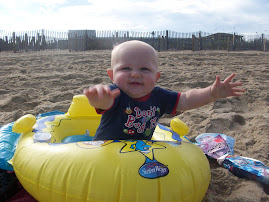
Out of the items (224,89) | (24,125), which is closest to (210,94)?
(224,89)

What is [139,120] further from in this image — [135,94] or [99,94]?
[99,94]

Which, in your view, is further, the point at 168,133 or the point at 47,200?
the point at 168,133

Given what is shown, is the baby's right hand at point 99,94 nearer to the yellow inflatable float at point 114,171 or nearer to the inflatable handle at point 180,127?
the yellow inflatable float at point 114,171

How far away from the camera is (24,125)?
6.66 ft

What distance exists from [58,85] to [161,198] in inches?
149

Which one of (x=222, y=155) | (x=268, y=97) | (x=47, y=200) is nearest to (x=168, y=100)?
(x=222, y=155)

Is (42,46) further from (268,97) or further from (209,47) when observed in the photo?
(268,97)

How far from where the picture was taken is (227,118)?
304 centimetres

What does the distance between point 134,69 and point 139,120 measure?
34cm

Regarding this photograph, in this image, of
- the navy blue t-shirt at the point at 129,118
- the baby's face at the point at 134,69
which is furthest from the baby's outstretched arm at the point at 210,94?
the baby's face at the point at 134,69

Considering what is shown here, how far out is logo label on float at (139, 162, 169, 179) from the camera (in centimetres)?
135

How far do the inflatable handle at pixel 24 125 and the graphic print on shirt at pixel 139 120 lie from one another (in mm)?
789

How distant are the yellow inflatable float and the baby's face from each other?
352mm

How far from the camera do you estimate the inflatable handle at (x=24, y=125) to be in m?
2.02
